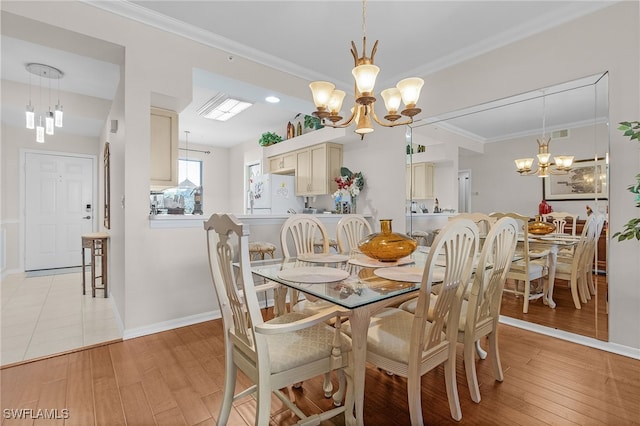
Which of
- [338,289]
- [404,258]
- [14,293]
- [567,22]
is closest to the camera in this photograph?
[338,289]

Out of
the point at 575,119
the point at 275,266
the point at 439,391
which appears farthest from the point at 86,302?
the point at 575,119

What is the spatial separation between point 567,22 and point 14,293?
21.5 feet

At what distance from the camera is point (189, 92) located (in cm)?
283

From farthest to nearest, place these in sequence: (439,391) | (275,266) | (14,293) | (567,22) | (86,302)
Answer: (14,293) < (86,302) < (567,22) < (275,266) < (439,391)

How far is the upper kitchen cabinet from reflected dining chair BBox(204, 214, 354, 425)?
2.13 m

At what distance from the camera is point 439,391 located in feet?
5.90

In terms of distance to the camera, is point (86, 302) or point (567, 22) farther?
point (86, 302)

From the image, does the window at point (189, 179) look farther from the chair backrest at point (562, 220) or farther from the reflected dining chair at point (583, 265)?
the reflected dining chair at point (583, 265)

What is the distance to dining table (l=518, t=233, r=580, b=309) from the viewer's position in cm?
272

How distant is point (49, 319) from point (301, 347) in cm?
303

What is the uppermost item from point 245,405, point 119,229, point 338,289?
point 119,229

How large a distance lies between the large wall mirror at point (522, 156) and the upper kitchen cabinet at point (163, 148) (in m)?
2.71

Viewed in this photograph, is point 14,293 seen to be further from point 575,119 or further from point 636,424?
point 575,119

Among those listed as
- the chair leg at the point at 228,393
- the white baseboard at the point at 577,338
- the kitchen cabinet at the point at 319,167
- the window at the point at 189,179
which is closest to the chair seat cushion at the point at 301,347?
the chair leg at the point at 228,393
